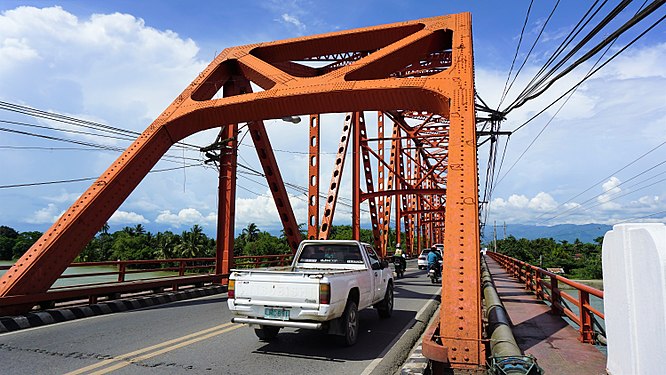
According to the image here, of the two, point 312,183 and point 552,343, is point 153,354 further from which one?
point 312,183

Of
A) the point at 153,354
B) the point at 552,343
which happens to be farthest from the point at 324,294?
the point at 552,343

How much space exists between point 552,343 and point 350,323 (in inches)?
118

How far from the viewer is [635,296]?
3.22 m

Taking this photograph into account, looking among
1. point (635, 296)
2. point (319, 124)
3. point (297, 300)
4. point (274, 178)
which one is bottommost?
point (297, 300)

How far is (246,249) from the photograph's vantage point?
255 feet

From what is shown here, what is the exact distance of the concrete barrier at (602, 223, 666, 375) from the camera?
2.82 metres

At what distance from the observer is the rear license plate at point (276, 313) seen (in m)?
6.56

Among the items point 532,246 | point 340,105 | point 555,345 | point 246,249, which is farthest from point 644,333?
point 532,246

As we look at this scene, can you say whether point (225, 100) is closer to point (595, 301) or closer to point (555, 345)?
point (555, 345)

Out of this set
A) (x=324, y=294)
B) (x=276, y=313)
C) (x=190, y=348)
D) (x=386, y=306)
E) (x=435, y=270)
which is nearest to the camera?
(x=324, y=294)

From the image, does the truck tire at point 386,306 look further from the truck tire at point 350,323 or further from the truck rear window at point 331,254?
the truck tire at point 350,323

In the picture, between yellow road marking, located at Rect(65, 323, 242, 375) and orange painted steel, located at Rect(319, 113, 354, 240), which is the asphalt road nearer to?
yellow road marking, located at Rect(65, 323, 242, 375)

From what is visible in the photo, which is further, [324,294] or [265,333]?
[265,333]

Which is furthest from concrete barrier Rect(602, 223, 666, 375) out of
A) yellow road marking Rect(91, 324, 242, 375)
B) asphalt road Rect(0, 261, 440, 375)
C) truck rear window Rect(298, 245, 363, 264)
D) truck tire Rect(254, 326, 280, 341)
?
truck rear window Rect(298, 245, 363, 264)
